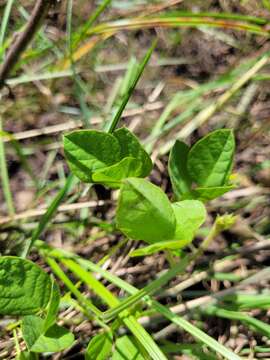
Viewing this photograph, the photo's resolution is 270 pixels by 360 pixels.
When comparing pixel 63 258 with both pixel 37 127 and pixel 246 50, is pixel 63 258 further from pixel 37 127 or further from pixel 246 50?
pixel 246 50

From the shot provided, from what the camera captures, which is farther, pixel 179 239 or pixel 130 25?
pixel 130 25

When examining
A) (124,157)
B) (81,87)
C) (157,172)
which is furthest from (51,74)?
(124,157)

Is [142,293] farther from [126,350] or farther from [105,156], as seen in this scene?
[105,156]

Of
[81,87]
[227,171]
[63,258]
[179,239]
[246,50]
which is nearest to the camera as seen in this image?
[179,239]

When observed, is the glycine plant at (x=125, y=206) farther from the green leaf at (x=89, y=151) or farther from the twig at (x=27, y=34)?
the twig at (x=27, y=34)

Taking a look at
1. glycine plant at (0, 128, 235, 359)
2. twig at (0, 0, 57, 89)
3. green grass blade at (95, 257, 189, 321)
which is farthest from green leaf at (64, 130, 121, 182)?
twig at (0, 0, 57, 89)

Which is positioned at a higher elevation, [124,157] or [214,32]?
[124,157]
